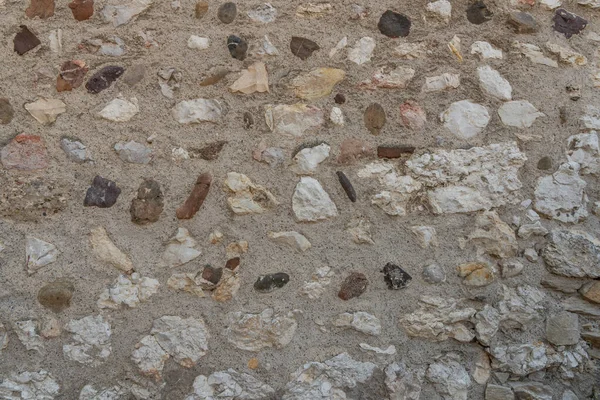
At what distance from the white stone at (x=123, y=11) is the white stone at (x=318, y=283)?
3.02 ft

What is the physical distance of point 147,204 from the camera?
1.76m

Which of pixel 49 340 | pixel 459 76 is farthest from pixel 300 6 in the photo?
pixel 49 340

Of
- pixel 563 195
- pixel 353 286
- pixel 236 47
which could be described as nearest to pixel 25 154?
pixel 236 47

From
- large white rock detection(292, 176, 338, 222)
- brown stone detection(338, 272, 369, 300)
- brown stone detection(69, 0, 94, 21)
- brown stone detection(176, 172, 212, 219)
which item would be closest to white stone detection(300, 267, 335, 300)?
brown stone detection(338, 272, 369, 300)

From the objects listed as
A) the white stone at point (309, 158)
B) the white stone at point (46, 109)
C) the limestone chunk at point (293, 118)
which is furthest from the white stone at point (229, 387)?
the white stone at point (46, 109)

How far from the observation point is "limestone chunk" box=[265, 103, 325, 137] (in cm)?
184

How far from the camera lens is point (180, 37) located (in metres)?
1.81

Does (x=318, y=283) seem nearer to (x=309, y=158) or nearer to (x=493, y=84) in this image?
(x=309, y=158)

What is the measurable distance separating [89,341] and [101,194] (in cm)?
41

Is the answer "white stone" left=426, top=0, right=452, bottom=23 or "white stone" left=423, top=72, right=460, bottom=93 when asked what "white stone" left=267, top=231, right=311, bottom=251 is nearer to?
"white stone" left=423, top=72, right=460, bottom=93

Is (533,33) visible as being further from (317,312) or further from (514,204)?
(317,312)

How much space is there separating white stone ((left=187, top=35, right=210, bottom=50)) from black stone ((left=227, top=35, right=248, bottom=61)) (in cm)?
7

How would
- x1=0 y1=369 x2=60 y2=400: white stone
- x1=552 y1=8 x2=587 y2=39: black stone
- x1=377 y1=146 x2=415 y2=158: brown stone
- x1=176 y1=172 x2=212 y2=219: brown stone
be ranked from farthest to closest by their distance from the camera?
x1=552 y1=8 x2=587 y2=39: black stone → x1=377 y1=146 x2=415 y2=158: brown stone → x1=176 y1=172 x2=212 y2=219: brown stone → x1=0 y1=369 x2=60 y2=400: white stone

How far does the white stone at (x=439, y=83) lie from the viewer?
1.92 metres
